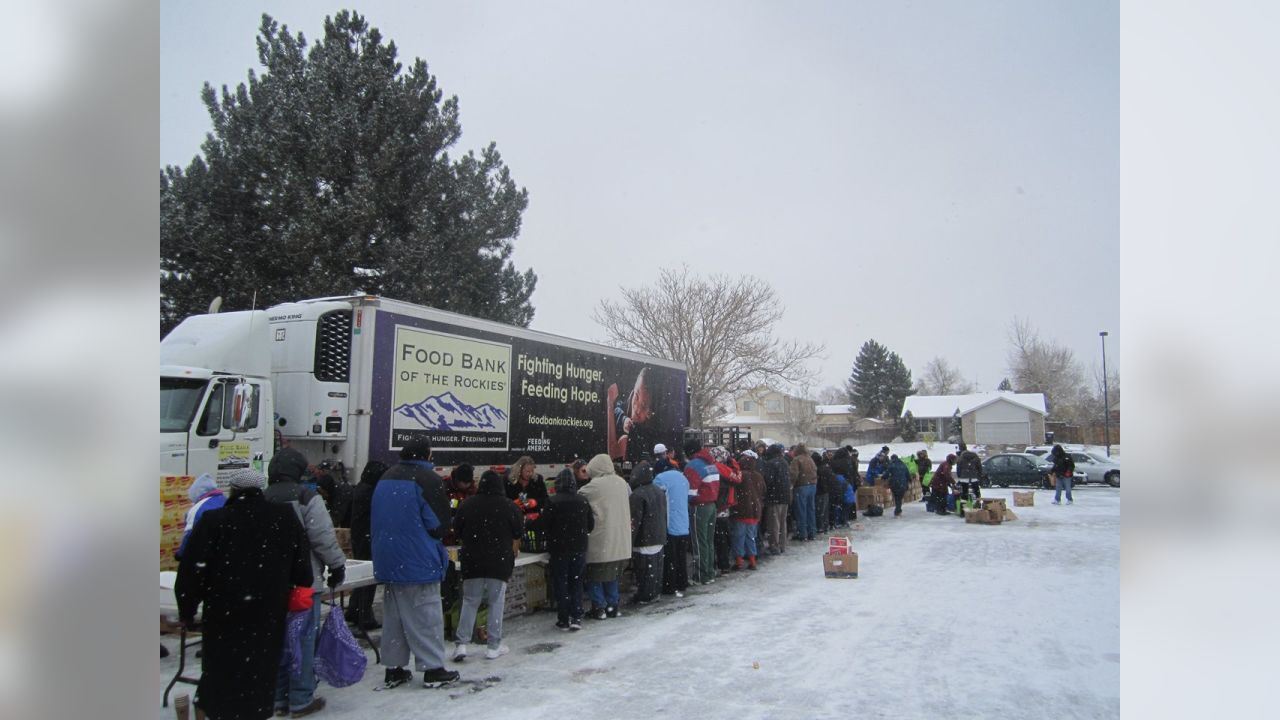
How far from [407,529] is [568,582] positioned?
2544mm

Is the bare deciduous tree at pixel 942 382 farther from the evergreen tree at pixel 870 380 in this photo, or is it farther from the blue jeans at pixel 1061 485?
the blue jeans at pixel 1061 485

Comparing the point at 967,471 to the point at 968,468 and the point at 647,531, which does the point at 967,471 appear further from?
the point at 647,531

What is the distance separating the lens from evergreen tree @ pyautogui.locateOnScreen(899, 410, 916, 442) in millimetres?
67050

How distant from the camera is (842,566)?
10.7m

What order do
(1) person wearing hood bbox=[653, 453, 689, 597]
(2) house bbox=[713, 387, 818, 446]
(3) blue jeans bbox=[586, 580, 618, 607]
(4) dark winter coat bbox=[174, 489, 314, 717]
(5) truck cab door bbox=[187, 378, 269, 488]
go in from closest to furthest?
(4) dark winter coat bbox=[174, 489, 314, 717]
(3) blue jeans bbox=[586, 580, 618, 607]
(5) truck cab door bbox=[187, 378, 269, 488]
(1) person wearing hood bbox=[653, 453, 689, 597]
(2) house bbox=[713, 387, 818, 446]

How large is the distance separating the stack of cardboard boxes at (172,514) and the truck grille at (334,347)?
2322 millimetres

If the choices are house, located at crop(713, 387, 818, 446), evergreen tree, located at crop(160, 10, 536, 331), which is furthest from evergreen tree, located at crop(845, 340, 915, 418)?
evergreen tree, located at crop(160, 10, 536, 331)

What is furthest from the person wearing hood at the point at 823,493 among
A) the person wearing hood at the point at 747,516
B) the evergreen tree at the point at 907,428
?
the evergreen tree at the point at 907,428

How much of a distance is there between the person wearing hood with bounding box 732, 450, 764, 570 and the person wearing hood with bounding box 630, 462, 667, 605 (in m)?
2.56

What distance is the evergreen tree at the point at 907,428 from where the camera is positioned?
220 feet

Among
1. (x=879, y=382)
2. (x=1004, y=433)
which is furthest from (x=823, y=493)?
(x=879, y=382)

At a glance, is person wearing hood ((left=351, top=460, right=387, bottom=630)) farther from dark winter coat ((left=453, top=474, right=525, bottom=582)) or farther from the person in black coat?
the person in black coat
